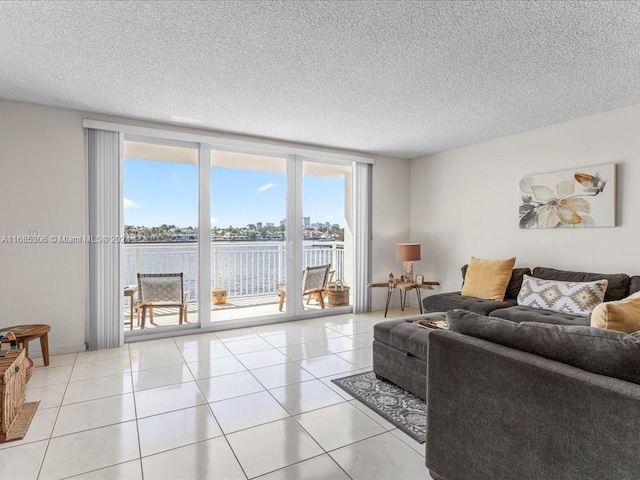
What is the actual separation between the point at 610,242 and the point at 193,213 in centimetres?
452

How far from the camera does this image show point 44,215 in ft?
11.1

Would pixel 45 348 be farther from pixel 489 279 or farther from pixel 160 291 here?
pixel 489 279

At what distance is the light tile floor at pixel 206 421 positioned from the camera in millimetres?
1794

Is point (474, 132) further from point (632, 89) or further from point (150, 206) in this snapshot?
point (150, 206)

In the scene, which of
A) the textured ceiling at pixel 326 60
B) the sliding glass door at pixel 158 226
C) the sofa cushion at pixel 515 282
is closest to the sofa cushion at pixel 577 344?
the textured ceiling at pixel 326 60

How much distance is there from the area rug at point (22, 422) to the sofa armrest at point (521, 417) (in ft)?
7.65

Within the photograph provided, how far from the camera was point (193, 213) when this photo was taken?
428 cm

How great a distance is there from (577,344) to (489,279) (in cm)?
294

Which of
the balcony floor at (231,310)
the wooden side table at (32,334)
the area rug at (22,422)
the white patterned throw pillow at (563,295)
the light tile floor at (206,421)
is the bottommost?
the light tile floor at (206,421)

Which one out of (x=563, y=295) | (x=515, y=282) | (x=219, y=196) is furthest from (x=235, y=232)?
(x=563, y=295)

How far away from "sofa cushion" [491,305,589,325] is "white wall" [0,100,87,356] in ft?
14.0

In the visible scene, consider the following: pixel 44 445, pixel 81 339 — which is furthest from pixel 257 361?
pixel 81 339

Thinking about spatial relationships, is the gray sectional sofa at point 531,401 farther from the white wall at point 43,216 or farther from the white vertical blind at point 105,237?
the white wall at point 43,216

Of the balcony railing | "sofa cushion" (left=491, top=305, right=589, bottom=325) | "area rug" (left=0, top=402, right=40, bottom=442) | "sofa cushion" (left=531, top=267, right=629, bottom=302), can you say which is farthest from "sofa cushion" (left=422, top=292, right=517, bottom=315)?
"area rug" (left=0, top=402, right=40, bottom=442)
